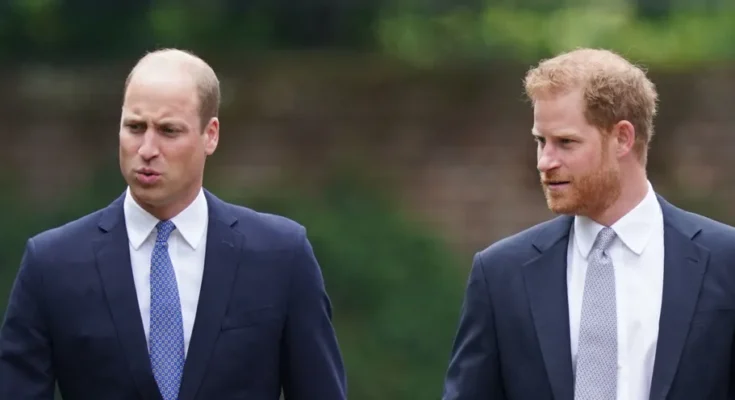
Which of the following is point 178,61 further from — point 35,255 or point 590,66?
point 590,66

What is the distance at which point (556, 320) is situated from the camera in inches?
205

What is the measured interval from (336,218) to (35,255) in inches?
173

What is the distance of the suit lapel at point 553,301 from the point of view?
5.15m

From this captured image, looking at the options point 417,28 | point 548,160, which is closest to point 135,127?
point 548,160

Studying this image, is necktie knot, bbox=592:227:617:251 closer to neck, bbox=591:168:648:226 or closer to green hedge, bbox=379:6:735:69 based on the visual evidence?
neck, bbox=591:168:648:226

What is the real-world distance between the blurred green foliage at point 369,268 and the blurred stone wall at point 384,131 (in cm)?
10

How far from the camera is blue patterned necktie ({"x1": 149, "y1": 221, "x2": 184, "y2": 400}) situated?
5188mm

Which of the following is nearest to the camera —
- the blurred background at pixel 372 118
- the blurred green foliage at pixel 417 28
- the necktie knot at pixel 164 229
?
the necktie knot at pixel 164 229

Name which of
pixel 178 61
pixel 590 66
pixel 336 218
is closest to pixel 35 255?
pixel 178 61

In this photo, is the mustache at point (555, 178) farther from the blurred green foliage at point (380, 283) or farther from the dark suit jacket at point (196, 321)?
the blurred green foliage at point (380, 283)

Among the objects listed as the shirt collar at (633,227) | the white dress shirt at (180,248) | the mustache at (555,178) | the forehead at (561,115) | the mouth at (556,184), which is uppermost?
the forehead at (561,115)

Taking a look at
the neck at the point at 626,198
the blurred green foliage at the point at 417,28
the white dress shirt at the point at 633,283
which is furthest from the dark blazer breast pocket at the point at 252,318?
the blurred green foliage at the point at 417,28

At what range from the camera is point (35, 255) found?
17.4 ft

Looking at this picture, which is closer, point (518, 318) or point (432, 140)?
point (518, 318)
